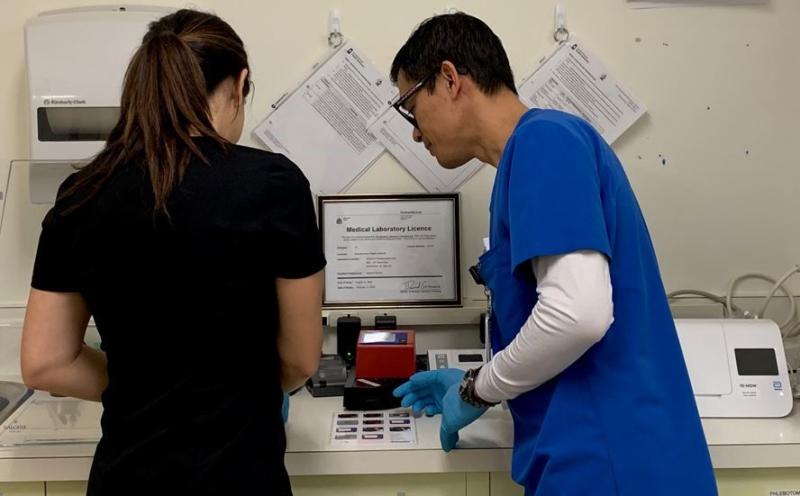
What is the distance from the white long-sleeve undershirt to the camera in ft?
3.11

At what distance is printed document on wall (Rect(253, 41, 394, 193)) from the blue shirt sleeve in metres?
0.88

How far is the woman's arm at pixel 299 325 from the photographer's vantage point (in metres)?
1.02

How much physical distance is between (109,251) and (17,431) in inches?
25.9

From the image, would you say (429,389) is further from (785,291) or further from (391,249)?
(785,291)

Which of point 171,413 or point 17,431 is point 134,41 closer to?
point 17,431

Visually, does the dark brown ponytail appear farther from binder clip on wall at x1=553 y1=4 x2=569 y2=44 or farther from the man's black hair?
binder clip on wall at x1=553 y1=4 x2=569 y2=44

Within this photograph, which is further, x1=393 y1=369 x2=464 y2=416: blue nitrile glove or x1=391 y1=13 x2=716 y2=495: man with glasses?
x1=393 y1=369 x2=464 y2=416: blue nitrile glove

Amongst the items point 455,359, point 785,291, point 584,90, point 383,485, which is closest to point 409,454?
point 383,485

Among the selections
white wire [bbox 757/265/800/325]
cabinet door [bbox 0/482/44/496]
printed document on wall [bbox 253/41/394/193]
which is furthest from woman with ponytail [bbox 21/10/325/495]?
white wire [bbox 757/265/800/325]

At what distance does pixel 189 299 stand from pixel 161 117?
23 centimetres

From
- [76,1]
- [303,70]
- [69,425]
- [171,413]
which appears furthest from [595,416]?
[76,1]

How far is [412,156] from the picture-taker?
6.06ft

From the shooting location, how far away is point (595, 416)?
105 cm

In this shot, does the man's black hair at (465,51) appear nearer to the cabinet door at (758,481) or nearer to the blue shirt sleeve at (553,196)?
the blue shirt sleeve at (553,196)
